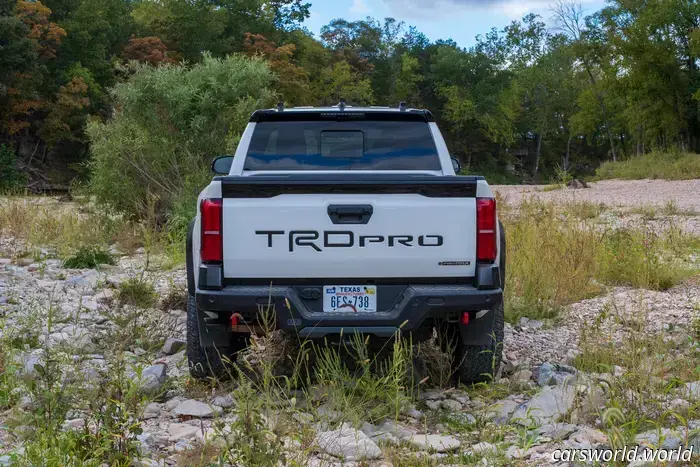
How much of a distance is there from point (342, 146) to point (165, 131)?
1031cm

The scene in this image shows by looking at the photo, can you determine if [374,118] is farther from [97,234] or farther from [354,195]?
[97,234]

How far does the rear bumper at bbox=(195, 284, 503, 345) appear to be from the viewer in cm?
491

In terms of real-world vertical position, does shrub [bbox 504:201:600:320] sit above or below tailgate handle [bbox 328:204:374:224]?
below

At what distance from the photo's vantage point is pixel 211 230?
4.91 meters

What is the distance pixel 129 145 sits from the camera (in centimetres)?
1570

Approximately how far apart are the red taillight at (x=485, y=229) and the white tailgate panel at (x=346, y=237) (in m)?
0.03

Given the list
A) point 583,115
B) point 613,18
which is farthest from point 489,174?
point 613,18

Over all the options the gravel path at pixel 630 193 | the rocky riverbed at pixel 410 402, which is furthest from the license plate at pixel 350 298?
the gravel path at pixel 630 193

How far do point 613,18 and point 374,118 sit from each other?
4870cm

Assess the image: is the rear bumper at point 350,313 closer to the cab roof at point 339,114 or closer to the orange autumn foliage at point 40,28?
the cab roof at point 339,114

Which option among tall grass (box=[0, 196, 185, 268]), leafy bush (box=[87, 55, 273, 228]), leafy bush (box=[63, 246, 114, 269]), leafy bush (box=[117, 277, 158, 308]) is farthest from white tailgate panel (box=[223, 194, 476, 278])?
leafy bush (box=[87, 55, 273, 228])

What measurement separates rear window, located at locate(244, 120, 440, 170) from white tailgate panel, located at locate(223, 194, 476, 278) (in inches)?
48.0

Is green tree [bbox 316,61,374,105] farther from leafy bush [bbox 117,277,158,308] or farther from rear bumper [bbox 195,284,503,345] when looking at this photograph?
rear bumper [bbox 195,284,503,345]

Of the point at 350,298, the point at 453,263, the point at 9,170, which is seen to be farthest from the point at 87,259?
the point at 9,170
